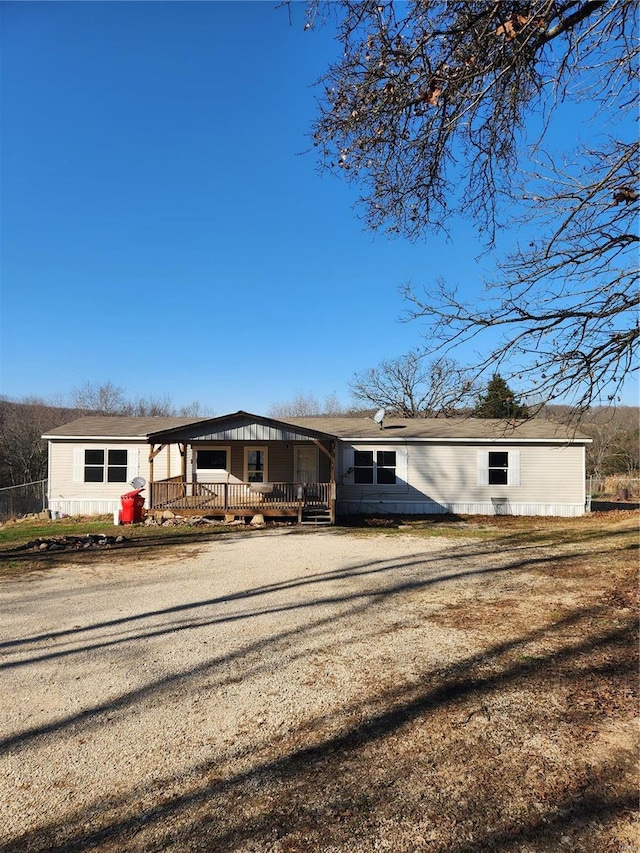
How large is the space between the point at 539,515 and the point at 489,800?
1638 centimetres

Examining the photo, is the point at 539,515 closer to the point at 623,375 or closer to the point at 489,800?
the point at 623,375

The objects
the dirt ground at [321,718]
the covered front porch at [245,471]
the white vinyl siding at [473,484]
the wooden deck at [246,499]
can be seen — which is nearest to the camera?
the dirt ground at [321,718]

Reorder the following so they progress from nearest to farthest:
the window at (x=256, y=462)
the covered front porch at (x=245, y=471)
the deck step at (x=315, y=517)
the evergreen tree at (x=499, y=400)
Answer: the evergreen tree at (x=499, y=400) → the covered front porch at (x=245, y=471) → the deck step at (x=315, y=517) → the window at (x=256, y=462)

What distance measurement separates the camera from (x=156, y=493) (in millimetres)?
15375

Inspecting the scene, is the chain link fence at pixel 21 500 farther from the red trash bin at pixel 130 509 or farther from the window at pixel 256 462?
the window at pixel 256 462

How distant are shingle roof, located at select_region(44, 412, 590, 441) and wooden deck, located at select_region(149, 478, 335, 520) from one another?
7.03ft

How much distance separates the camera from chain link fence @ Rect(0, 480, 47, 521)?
18.0 m

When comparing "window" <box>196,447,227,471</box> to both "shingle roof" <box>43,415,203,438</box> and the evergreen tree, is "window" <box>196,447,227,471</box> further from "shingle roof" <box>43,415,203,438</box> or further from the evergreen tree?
the evergreen tree

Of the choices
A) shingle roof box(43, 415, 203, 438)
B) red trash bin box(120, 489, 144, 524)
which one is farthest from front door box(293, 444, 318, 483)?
red trash bin box(120, 489, 144, 524)

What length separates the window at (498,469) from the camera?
18000 mm

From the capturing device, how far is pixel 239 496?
16.1 m

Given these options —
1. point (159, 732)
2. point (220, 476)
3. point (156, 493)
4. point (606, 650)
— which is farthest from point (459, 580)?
point (220, 476)

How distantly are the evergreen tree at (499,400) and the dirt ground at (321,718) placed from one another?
8.07 ft

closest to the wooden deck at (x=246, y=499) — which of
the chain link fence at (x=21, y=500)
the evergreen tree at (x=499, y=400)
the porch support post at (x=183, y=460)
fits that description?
the porch support post at (x=183, y=460)
